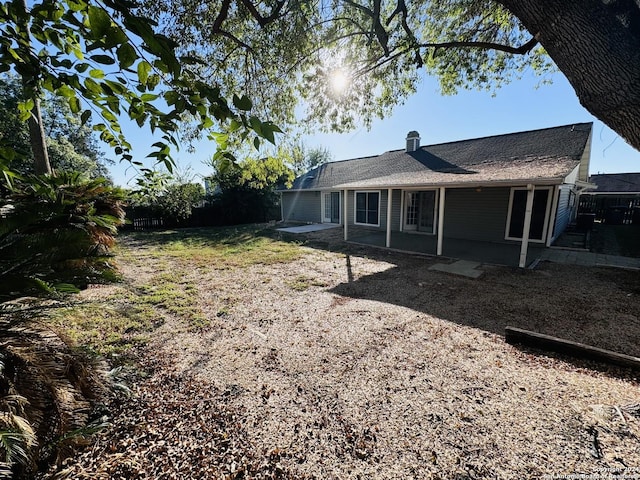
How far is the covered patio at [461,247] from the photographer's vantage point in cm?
742

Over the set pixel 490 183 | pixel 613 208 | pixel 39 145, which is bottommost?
pixel 613 208

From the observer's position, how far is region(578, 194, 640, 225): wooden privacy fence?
13.9 meters

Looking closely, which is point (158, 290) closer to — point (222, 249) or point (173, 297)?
point (173, 297)

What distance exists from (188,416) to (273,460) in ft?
2.80

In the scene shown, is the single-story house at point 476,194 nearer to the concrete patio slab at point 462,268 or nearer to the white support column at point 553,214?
the white support column at point 553,214

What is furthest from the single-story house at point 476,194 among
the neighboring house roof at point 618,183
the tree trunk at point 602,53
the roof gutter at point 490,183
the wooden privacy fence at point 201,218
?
the neighboring house roof at point 618,183

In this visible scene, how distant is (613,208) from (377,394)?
1952 centimetres

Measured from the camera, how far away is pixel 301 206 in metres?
17.1

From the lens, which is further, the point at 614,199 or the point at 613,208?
the point at 614,199

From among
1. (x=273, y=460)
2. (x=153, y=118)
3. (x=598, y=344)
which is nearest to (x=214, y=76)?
(x=153, y=118)

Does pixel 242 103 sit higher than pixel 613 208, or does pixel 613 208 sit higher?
pixel 242 103

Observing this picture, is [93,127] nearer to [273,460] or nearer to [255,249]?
[273,460]

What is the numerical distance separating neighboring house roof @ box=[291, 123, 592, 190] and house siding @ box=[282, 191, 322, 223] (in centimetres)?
141

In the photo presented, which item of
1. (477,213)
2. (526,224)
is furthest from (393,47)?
(477,213)
